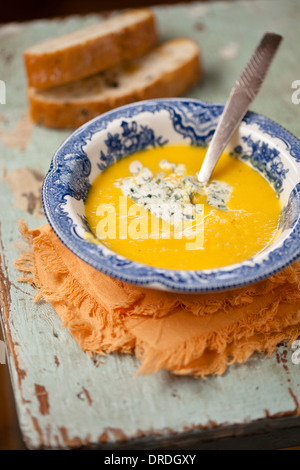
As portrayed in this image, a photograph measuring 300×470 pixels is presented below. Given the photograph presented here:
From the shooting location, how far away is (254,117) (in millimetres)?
1902

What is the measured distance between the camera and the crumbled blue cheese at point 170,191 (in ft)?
5.39

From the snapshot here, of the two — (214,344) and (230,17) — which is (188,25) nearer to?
(230,17)

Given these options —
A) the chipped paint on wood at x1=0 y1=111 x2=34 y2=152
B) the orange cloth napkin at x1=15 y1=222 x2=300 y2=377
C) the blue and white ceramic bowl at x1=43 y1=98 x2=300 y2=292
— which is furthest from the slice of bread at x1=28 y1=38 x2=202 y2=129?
the orange cloth napkin at x1=15 y1=222 x2=300 y2=377

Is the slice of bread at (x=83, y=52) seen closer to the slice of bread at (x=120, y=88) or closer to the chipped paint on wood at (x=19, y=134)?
the slice of bread at (x=120, y=88)

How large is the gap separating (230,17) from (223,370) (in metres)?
2.30

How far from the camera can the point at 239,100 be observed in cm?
190

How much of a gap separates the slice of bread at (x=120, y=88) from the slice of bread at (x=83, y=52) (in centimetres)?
5

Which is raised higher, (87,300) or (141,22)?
(141,22)

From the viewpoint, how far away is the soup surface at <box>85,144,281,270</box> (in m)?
1.52

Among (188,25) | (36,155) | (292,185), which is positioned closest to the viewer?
(292,185)

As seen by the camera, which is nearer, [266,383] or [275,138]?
[266,383]

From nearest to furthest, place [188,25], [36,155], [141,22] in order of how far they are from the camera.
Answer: [36,155] → [141,22] → [188,25]

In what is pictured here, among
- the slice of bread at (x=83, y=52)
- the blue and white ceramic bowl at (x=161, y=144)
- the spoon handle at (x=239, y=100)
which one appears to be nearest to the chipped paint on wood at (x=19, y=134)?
the slice of bread at (x=83, y=52)

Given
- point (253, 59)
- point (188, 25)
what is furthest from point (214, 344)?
point (188, 25)
